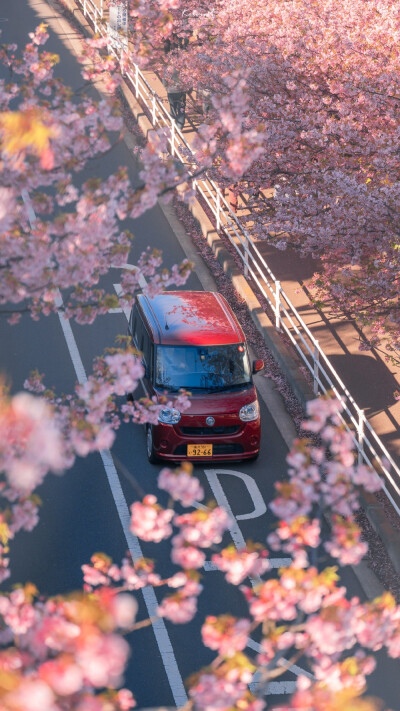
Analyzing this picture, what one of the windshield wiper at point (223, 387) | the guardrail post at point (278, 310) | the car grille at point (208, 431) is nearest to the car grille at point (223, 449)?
the car grille at point (208, 431)

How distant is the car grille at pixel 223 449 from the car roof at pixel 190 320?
1.38 meters

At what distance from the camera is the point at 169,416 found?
12.4m

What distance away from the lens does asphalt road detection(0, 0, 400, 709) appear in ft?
31.4

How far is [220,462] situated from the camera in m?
13.0

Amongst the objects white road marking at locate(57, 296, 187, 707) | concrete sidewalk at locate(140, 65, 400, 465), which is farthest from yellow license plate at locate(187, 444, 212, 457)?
concrete sidewalk at locate(140, 65, 400, 465)

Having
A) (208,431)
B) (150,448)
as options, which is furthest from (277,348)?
(150,448)

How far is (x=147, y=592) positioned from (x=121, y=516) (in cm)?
147

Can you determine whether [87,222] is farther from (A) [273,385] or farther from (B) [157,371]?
(A) [273,385]

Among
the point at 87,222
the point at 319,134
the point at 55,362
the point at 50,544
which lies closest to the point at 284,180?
the point at 319,134

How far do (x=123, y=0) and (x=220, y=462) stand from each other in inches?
654

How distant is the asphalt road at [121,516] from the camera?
956 cm

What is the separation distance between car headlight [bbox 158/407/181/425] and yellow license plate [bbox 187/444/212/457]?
410 millimetres

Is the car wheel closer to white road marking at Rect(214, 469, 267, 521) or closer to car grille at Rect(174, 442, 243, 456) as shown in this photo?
car grille at Rect(174, 442, 243, 456)

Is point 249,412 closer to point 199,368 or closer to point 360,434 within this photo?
point 199,368
